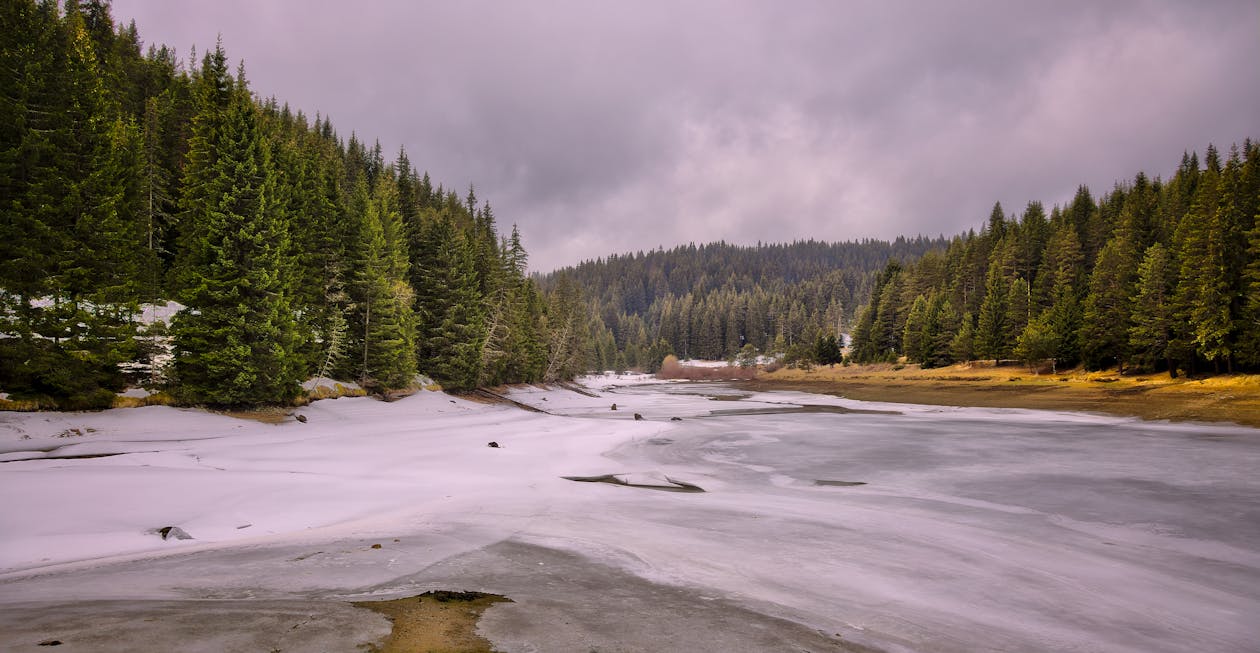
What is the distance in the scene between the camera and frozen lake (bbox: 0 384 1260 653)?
19.1 feet

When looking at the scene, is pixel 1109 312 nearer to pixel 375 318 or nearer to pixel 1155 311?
pixel 1155 311

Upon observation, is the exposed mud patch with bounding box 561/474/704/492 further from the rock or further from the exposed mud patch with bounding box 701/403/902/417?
the exposed mud patch with bounding box 701/403/902/417

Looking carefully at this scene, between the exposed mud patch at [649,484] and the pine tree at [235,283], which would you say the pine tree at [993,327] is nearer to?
the exposed mud patch at [649,484]

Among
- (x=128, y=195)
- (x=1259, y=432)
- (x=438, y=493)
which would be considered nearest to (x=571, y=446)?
(x=438, y=493)

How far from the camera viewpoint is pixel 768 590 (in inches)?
275

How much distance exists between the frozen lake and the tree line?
3158cm

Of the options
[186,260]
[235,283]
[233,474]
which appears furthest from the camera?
[186,260]

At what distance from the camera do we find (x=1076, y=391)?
1857 inches

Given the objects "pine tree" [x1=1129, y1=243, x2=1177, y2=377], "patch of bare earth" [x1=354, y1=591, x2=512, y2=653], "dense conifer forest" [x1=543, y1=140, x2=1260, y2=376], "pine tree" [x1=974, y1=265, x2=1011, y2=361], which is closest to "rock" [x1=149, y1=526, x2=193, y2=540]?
"patch of bare earth" [x1=354, y1=591, x2=512, y2=653]

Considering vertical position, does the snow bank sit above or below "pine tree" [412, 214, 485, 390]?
below

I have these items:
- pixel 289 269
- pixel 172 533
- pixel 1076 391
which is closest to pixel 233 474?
pixel 172 533

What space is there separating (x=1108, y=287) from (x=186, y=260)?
249 feet

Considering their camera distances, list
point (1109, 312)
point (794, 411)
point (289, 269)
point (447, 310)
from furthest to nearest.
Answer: point (1109, 312) < point (447, 310) < point (794, 411) < point (289, 269)

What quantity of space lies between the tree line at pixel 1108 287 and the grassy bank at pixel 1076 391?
2.27 metres
